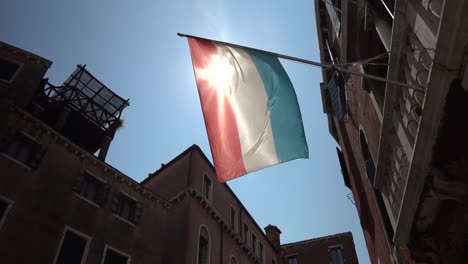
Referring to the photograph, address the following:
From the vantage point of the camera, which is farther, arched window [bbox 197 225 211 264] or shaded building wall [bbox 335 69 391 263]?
arched window [bbox 197 225 211 264]

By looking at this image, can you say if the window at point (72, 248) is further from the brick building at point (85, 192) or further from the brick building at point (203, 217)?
the brick building at point (203, 217)

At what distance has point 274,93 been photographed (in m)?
6.60

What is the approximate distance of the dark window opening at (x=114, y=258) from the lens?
44.2 ft

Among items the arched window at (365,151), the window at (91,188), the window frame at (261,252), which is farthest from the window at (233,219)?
the arched window at (365,151)

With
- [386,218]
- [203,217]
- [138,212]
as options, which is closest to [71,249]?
[138,212]

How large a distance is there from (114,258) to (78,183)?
3.28 metres

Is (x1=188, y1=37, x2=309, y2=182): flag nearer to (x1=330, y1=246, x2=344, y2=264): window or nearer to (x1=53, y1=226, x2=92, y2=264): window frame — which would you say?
(x1=53, y1=226, x2=92, y2=264): window frame

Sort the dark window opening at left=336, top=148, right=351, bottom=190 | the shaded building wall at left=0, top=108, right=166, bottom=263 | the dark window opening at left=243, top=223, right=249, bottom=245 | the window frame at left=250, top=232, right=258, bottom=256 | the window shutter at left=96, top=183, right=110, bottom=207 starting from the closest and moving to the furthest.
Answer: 1. the shaded building wall at left=0, top=108, right=166, bottom=263
2. the window shutter at left=96, top=183, right=110, bottom=207
3. the dark window opening at left=336, top=148, right=351, bottom=190
4. the dark window opening at left=243, top=223, right=249, bottom=245
5. the window frame at left=250, top=232, right=258, bottom=256

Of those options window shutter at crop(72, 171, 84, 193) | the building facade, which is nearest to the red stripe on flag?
the building facade

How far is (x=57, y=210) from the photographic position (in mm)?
12609

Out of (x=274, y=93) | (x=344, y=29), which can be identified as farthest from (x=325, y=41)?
(x=274, y=93)

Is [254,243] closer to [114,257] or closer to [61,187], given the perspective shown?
[114,257]

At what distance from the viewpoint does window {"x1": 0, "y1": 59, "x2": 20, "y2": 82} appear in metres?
14.8

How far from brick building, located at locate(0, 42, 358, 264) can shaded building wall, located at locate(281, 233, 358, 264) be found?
36.8 ft
